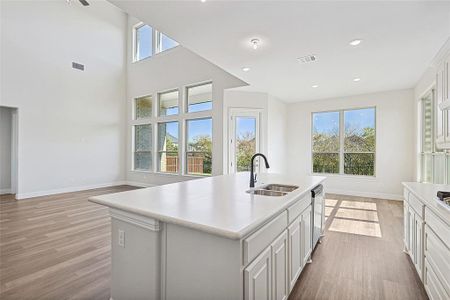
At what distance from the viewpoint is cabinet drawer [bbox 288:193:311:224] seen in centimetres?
184

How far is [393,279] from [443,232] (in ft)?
3.44

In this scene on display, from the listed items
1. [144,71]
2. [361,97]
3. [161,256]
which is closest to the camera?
[161,256]

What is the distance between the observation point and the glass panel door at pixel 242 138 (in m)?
5.93

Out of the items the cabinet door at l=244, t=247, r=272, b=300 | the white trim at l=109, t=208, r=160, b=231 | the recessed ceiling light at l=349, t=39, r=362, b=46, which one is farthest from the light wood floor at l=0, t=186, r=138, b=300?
the recessed ceiling light at l=349, t=39, r=362, b=46

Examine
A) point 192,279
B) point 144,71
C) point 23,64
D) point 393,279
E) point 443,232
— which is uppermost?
point 144,71

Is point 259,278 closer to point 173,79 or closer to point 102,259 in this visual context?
point 102,259

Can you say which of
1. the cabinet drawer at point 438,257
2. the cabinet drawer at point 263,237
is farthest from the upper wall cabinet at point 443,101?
the cabinet drawer at point 263,237

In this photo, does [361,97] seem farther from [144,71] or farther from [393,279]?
[144,71]

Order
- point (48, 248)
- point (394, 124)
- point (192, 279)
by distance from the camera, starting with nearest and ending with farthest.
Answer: point (192, 279), point (48, 248), point (394, 124)

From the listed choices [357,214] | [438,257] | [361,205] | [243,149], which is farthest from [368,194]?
[438,257]

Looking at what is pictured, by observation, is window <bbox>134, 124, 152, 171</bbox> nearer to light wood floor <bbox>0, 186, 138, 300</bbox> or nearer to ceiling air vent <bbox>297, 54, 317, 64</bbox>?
light wood floor <bbox>0, 186, 138, 300</bbox>

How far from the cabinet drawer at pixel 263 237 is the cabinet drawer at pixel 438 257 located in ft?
3.25

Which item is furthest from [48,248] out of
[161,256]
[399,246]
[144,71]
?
[144,71]

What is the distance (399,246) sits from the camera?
9.81 ft
